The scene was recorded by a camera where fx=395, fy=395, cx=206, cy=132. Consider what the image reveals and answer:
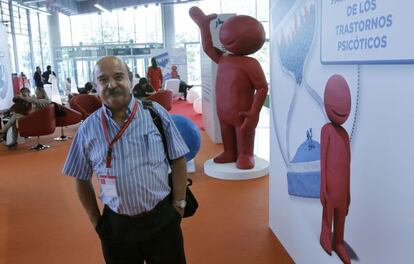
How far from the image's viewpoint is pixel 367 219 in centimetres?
169

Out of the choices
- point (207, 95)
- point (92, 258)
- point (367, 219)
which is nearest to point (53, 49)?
point (207, 95)

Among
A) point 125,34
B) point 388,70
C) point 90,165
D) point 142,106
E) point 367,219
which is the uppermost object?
point 125,34

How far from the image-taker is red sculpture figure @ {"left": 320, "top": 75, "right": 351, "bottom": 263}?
180cm

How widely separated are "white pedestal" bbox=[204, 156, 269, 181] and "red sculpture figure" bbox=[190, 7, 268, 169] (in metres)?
0.10

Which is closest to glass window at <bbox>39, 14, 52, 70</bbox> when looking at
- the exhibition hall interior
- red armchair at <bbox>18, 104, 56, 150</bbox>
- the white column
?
the white column

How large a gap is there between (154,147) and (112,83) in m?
0.32

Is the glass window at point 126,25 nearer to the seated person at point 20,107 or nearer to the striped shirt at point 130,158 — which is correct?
the seated person at point 20,107

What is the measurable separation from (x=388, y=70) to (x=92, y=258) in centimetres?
229

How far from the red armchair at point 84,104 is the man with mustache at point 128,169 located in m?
5.99

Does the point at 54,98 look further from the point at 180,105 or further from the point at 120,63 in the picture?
the point at 120,63

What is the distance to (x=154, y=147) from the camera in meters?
1.66

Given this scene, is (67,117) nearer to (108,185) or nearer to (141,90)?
(141,90)

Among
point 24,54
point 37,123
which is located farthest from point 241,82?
point 24,54

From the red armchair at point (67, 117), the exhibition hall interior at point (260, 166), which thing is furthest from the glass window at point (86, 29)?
the exhibition hall interior at point (260, 166)
